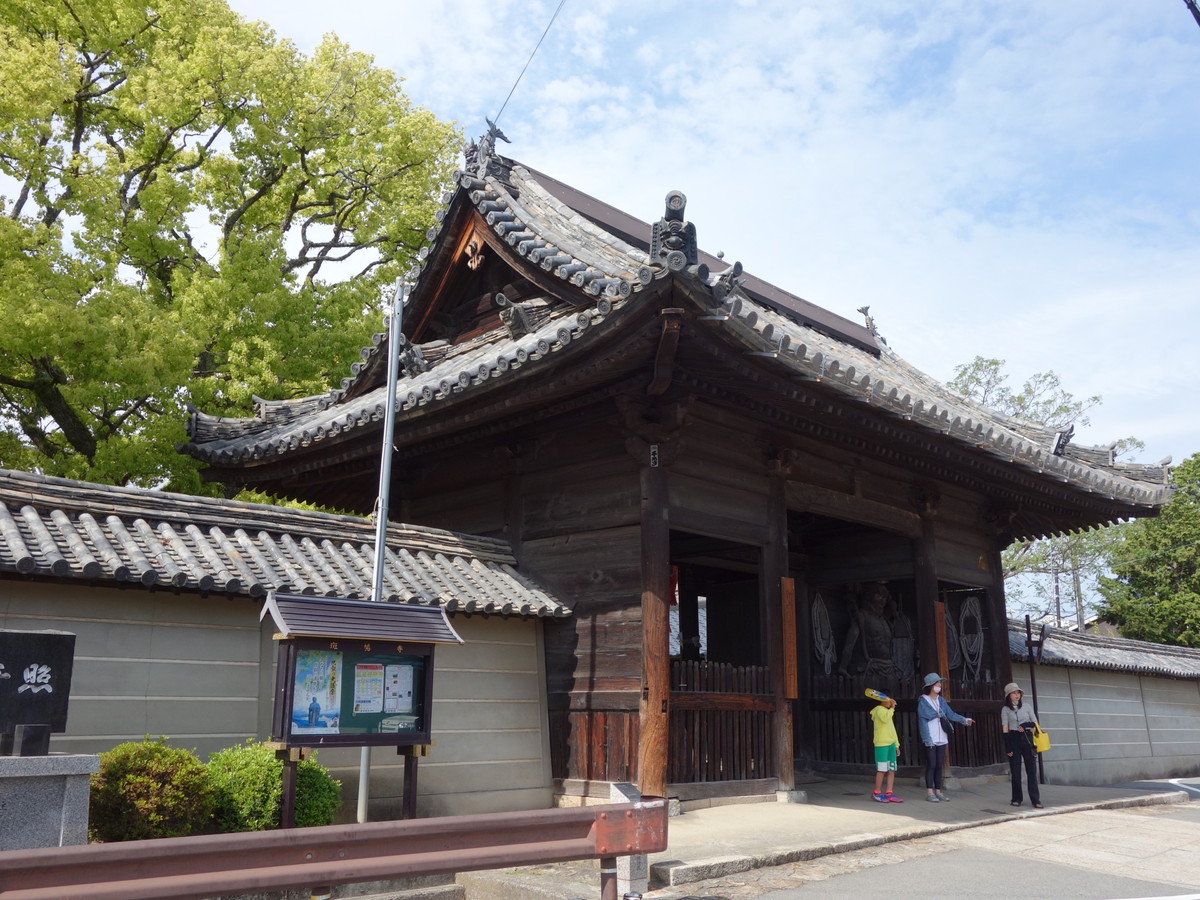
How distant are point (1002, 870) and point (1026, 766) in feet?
14.7

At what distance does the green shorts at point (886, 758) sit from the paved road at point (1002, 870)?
1494mm

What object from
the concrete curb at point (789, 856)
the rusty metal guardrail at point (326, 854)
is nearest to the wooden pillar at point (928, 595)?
the concrete curb at point (789, 856)

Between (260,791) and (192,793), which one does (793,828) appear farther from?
(192,793)

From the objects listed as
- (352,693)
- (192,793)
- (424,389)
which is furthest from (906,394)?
(192,793)

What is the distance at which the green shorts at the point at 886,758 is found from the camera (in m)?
11.9

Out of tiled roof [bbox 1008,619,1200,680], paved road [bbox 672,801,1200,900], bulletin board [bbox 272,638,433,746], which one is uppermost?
tiled roof [bbox 1008,619,1200,680]

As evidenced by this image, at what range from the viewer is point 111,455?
16.2m

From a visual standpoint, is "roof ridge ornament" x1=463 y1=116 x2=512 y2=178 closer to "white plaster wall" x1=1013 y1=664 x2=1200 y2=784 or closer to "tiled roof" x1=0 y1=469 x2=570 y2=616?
"tiled roof" x1=0 y1=469 x2=570 y2=616

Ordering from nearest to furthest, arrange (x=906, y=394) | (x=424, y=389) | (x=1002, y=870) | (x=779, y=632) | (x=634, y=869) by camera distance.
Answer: (x=634, y=869), (x=1002, y=870), (x=424, y=389), (x=906, y=394), (x=779, y=632)

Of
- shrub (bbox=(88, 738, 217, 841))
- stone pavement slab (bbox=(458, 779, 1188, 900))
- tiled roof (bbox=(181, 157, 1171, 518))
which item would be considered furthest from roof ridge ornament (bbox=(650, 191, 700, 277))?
shrub (bbox=(88, 738, 217, 841))

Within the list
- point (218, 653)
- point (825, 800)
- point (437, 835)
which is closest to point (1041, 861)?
point (825, 800)

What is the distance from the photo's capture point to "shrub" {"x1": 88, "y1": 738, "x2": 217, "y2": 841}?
658 cm

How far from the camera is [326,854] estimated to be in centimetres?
492

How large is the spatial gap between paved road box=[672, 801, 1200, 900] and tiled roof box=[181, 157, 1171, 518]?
14.3ft
